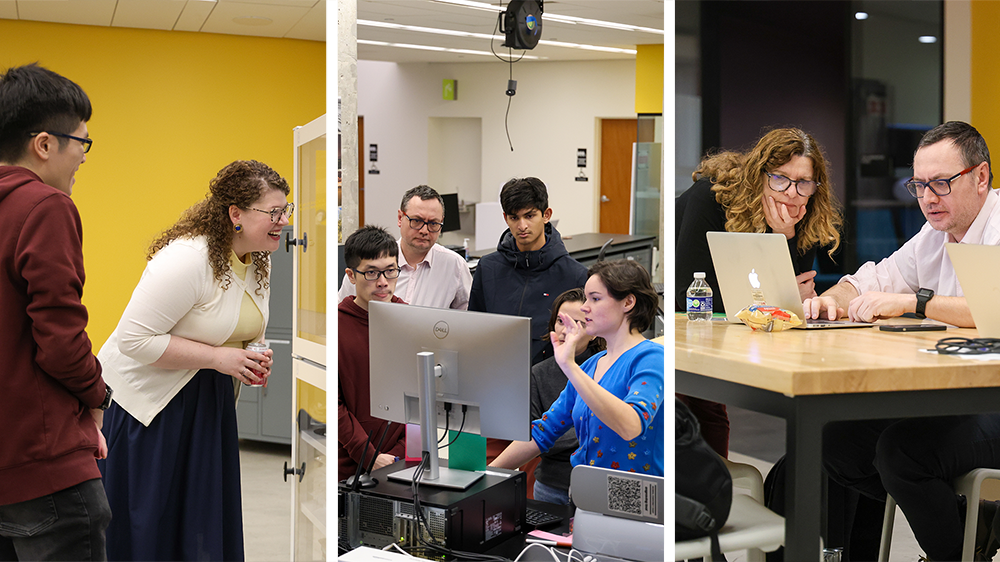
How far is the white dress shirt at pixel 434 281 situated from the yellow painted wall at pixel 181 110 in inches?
97.5

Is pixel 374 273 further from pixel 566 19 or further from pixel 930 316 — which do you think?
pixel 566 19

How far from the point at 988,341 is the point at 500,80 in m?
10.9

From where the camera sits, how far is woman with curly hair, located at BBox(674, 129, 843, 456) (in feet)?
7.80

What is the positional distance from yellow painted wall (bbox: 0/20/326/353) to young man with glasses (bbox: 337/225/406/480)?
3169mm

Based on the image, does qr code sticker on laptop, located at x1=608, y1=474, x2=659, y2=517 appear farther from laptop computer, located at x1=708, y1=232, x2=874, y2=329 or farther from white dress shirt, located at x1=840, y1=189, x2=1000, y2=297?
white dress shirt, located at x1=840, y1=189, x2=1000, y2=297

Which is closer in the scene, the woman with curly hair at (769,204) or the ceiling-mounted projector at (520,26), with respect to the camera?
the woman with curly hair at (769,204)

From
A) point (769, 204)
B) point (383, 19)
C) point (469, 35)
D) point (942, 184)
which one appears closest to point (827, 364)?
point (769, 204)

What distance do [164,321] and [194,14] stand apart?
384 cm

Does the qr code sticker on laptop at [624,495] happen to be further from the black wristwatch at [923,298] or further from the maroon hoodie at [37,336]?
the black wristwatch at [923,298]

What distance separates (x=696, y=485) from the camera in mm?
1593

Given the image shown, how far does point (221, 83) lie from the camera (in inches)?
228

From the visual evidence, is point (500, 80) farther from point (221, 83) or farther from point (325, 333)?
point (325, 333)

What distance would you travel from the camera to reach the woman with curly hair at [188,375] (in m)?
2.23

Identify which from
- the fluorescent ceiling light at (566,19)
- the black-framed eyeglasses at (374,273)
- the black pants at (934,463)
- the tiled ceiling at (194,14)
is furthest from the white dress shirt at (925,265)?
the fluorescent ceiling light at (566,19)
